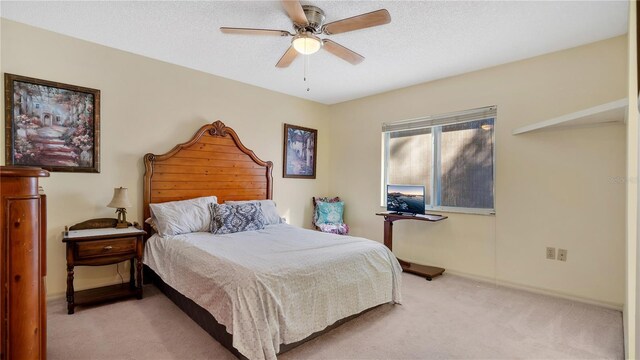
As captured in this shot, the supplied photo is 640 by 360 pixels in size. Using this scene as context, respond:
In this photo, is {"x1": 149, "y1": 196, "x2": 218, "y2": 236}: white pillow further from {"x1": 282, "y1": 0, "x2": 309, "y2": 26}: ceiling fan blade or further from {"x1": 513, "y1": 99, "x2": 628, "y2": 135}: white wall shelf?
{"x1": 513, "y1": 99, "x2": 628, "y2": 135}: white wall shelf

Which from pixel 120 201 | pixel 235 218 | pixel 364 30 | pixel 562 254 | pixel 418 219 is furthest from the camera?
pixel 418 219

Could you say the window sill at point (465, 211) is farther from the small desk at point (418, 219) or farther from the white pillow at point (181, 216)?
the white pillow at point (181, 216)

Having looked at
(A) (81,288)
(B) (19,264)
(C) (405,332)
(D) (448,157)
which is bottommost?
(C) (405,332)

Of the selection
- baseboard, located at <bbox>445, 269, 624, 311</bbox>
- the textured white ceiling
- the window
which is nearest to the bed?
the textured white ceiling

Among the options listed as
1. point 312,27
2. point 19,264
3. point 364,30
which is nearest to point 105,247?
point 19,264

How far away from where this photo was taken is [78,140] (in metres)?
3.01

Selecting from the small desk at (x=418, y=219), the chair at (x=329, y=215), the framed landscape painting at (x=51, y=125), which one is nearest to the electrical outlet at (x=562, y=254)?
the small desk at (x=418, y=219)

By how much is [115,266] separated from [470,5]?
4205 mm

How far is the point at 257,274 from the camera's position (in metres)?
1.96

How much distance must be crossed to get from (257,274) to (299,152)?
3.26m

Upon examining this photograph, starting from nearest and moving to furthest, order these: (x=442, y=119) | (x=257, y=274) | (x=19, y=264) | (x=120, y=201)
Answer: (x=19, y=264), (x=257, y=274), (x=120, y=201), (x=442, y=119)

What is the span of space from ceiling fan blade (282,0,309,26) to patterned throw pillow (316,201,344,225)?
3.05 meters

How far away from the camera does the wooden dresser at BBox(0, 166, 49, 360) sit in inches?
36.6

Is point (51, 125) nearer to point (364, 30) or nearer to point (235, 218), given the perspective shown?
point (235, 218)
